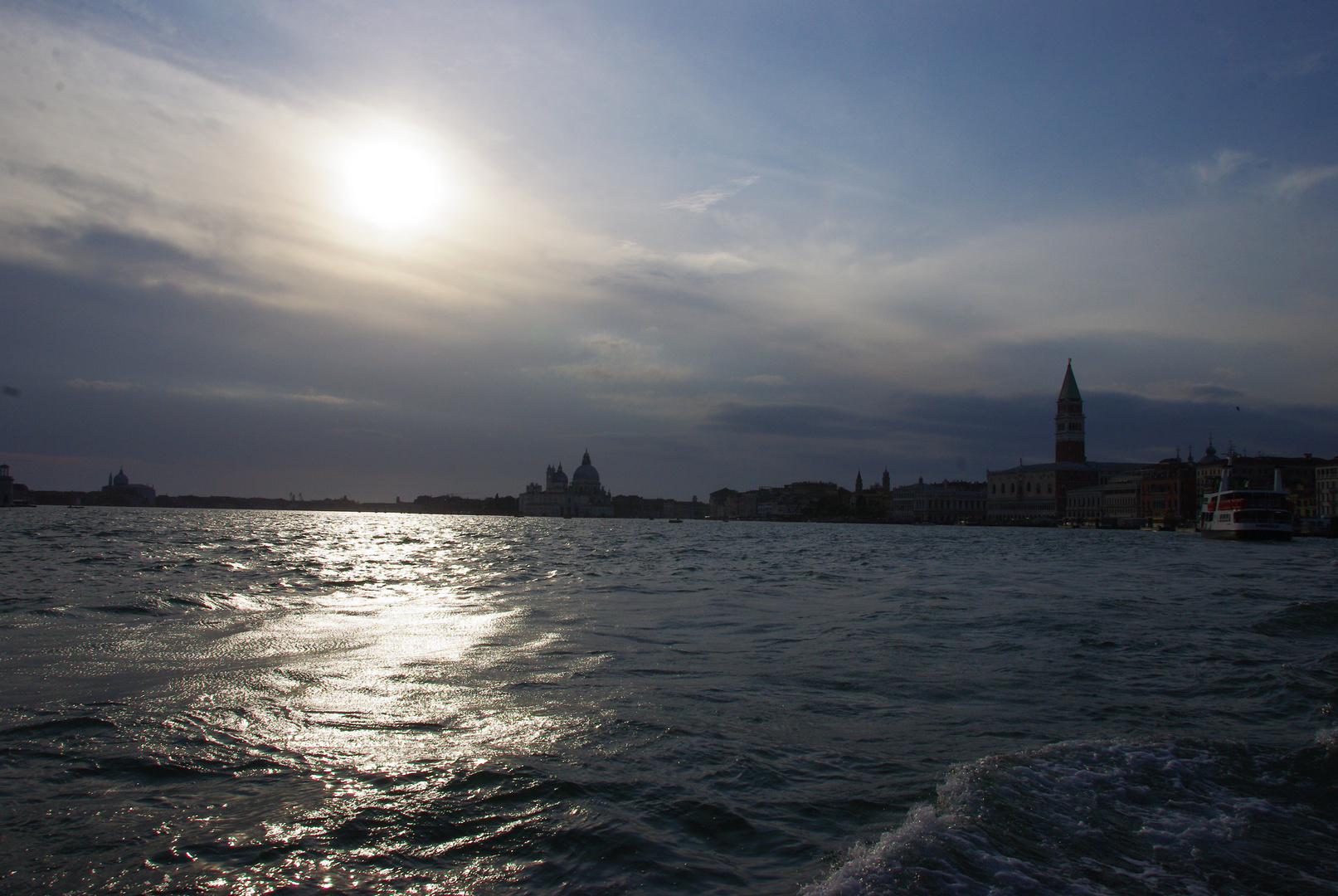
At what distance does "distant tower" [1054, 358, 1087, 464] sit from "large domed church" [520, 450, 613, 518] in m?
90.2

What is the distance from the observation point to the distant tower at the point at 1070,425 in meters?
130

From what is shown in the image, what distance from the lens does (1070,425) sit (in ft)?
430

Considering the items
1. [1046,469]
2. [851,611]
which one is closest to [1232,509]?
[851,611]

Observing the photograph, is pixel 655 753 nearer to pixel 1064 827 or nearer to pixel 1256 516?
pixel 1064 827

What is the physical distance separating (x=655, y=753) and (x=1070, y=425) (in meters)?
140

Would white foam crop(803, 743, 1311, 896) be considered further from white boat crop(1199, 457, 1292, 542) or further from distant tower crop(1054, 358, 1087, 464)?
distant tower crop(1054, 358, 1087, 464)

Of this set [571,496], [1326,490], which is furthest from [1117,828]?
[571,496]

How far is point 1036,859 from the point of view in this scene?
3480 mm

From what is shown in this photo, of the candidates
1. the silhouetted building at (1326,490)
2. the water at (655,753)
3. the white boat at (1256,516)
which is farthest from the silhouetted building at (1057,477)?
the water at (655,753)

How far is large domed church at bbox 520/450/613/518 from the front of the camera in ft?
594

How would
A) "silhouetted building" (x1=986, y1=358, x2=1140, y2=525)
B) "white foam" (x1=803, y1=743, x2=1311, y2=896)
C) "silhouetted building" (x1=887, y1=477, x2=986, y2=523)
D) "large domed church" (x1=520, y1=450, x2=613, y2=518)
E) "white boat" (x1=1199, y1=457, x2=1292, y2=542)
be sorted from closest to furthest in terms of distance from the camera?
"white foam" (x1=803, y1=743, x2=1311, y2=896) < "white boat" (x1=1199, y1=457, x2=1292, y2=542) < "silhouetted building" (x1=986, y1=358, x2=1140, y2=525) < "silhouetted building" (x1=887, y1=477, x2=986, y2=523) < "large domed church" (x1=520, y1=450, x2=613, y2=518)

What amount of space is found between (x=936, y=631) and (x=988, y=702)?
12.6 feet

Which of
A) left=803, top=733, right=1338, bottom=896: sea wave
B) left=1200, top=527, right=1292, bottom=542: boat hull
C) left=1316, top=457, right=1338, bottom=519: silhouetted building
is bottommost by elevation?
left=1200, top=527, right=1292, bottom=542: boat hull

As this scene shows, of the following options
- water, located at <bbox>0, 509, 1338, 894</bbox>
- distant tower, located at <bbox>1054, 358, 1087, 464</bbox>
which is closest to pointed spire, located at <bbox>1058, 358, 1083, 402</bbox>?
distant tower, located at <bbox>1054, 358, 1087, 464</bbox>
